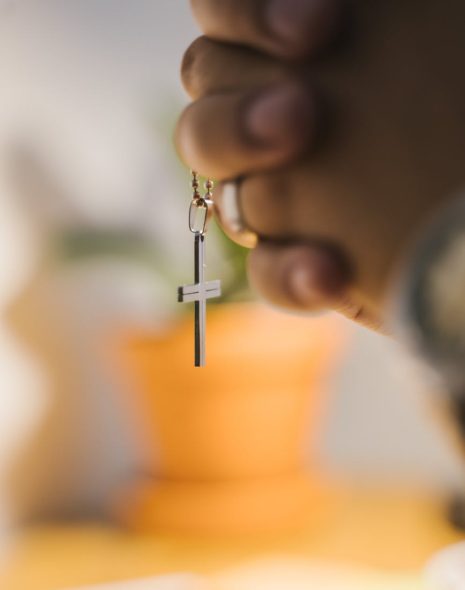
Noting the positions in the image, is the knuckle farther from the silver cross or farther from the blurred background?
the blurred background

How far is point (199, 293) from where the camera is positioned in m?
0.56

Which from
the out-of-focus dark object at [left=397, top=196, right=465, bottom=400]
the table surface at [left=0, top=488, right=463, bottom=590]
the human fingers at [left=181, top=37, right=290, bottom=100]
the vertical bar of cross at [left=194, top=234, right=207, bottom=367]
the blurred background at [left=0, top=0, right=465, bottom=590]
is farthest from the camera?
the blurred background at [left=0, top=0, right=465, bottom=590]

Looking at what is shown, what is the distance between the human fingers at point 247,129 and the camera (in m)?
0.34

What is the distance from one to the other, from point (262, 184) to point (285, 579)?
60cm

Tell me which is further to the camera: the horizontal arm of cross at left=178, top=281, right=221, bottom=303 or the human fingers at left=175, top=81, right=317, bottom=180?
the horizontal arm of cross at left=178, top=281, right=221, bottom=303

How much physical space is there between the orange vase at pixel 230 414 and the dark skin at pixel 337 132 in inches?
20.7

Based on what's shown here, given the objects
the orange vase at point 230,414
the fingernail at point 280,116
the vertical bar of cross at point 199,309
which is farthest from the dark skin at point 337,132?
the orange vase at point 230,414

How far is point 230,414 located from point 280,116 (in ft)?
2.06

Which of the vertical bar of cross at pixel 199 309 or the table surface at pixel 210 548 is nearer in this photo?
the vertical bar of cross at pixel 199 309

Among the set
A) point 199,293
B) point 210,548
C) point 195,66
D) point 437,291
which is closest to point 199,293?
point 199,293

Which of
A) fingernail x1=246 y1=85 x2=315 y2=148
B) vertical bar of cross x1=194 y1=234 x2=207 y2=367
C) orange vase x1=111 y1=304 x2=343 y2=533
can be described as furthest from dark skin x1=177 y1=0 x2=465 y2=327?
orange vase x1=111 y1=304 x2=343 y2=533

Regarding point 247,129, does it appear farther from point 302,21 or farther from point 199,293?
point 199,293

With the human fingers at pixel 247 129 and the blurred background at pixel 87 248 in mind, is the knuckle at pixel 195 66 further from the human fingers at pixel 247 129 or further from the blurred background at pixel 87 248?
the blurred background at pixel 87 248

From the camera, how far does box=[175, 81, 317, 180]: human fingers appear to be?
0.34 meters
